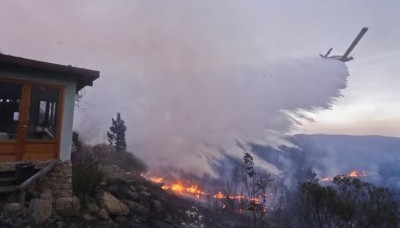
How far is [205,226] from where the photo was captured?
19.4 meters

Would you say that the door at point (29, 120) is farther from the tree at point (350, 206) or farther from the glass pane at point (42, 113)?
the tree at point (350, 206)

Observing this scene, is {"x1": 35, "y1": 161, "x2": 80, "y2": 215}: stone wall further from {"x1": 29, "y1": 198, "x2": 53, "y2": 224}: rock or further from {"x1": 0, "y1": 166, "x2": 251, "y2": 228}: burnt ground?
{"x1": 29, "y1": 198, "x2": 53, "y2": 224}: rock

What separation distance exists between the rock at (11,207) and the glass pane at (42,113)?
2279 mm

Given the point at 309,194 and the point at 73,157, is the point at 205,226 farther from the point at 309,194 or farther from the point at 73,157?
the point at 73,157

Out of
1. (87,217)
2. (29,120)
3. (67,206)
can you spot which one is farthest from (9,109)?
(87,217)

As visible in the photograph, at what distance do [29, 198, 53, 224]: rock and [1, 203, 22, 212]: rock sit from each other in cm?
36

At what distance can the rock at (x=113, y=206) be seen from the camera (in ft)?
47.8

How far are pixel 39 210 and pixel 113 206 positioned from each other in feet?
11.5

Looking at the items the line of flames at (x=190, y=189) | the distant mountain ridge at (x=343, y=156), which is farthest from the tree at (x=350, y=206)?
the distant mountain ridge at (x=343, y=156)

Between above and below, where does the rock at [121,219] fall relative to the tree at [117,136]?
below

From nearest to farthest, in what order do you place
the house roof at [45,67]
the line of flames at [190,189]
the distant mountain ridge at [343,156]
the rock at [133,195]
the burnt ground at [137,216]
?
1. the house roof at [45,67]
2. the burnt ground at [137,216]
3. the rock at [133,195]
4. the line of flames at [190,189]
5. the distant mountain ridge at [343,156]

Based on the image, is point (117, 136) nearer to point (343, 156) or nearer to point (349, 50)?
point (349, 50)

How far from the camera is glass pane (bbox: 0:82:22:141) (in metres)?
12.0

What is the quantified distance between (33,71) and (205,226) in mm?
11893
